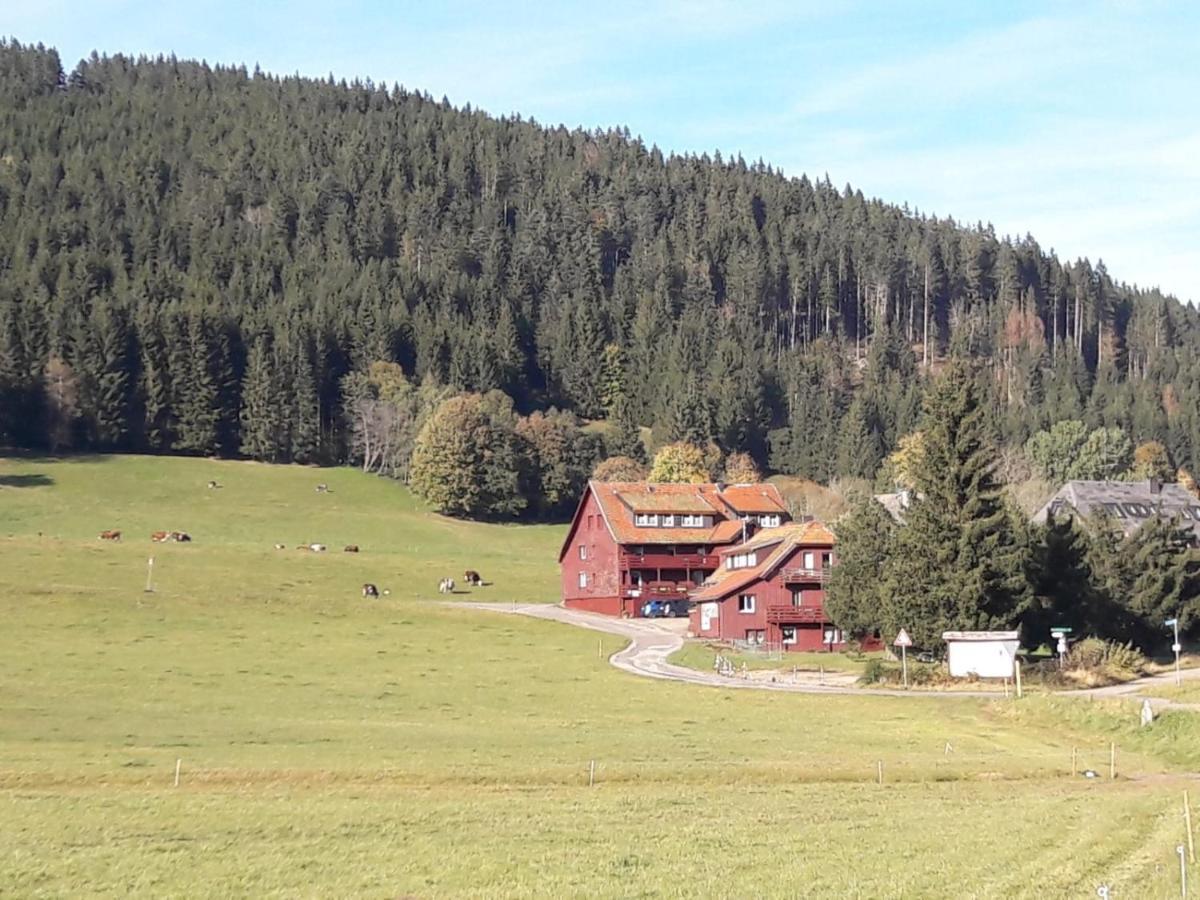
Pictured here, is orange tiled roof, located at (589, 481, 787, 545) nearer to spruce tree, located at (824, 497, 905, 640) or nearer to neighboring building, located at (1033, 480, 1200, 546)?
neighboring building, located at (1033, 480, 1200, 546)

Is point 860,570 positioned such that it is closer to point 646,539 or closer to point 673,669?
point 673,669

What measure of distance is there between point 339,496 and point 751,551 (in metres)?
70.9

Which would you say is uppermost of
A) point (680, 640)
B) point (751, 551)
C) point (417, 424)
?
point (417, 424)

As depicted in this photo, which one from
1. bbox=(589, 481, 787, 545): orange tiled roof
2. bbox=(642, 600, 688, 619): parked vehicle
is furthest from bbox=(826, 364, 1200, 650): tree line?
bbox=(642, 600, 688, 619): parked vehicle

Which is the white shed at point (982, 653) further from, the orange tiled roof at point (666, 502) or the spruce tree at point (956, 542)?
the orange tiled roof at point (666, 502)

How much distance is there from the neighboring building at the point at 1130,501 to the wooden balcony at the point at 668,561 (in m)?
28.9

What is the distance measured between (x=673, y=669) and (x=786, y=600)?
15676 mm

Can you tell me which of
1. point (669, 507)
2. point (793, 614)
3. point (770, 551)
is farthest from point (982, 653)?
point (669, 507)

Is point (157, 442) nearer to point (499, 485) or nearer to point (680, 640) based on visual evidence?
point (499, 485)

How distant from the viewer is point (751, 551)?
291 feet

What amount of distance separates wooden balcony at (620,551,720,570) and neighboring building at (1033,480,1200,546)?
28.9 m

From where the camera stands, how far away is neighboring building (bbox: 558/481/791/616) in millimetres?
101188

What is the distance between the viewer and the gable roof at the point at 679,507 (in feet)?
336

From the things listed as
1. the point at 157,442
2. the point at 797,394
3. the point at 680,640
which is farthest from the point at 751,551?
the point at 797,394
